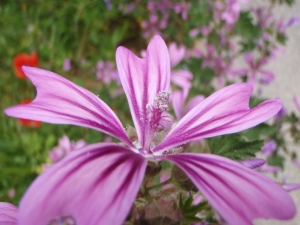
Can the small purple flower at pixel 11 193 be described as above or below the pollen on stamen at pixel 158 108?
below

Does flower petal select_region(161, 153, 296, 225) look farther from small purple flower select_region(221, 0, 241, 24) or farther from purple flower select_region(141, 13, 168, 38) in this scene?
purple flower select_region(141, 13, 168, 38)

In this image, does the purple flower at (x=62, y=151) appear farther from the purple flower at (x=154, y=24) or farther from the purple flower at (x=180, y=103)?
the purple flower at (x=154, y=24)

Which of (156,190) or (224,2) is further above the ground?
(224,2)

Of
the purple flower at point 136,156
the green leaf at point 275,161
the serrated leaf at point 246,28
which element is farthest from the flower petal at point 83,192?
the serrated leaf at point 246,28

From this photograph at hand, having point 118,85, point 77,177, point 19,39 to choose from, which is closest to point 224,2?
point 118,85

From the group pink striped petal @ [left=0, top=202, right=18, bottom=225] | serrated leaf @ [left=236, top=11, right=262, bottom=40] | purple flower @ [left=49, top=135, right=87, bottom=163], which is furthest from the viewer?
serrated leaf @ [left=236, top=11, right=262, bottom=40]

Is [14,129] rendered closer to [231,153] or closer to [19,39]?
[19,39]

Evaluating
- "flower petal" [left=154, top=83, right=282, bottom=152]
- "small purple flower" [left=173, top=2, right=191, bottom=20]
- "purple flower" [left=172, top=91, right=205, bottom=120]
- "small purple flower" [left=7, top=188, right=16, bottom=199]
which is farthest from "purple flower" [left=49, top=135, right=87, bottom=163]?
"flower petal" [left=154, top=83, right=282, bottom=152]

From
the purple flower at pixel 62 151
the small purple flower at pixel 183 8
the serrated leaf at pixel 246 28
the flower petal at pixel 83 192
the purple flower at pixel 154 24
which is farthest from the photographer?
the purple flower at pixel 154 24
